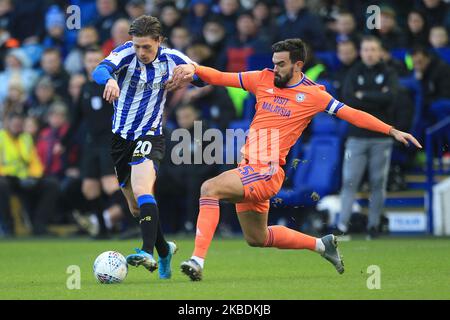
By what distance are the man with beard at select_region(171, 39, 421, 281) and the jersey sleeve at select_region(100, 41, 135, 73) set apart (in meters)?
0.56

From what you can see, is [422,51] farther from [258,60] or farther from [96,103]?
[96,103]

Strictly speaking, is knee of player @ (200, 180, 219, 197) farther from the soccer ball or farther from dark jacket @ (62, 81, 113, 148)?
dark jacket @ (62, 81, 113, 148)

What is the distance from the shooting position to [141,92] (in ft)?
32.9

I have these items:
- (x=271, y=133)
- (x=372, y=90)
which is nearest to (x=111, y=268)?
(x=271, y=133)

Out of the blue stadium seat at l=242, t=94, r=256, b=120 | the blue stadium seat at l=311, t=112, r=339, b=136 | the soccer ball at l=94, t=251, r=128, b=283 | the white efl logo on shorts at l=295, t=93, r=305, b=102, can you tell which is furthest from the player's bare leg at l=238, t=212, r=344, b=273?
the blue stadium seat at l=242, t=94, r=256, b=120

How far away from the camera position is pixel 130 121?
9969 mm

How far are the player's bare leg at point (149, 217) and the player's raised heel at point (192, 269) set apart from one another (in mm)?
268

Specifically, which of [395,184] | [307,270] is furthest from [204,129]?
[307,270]

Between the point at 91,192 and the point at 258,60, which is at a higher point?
the point at 258,60

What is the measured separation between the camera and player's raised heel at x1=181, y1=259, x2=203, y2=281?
29.3 feet

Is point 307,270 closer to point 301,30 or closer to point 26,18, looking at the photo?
point 301,30

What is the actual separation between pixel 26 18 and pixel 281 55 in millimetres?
12051

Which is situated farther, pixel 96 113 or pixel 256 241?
pixel 96 113

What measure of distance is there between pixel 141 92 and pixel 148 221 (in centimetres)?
133
